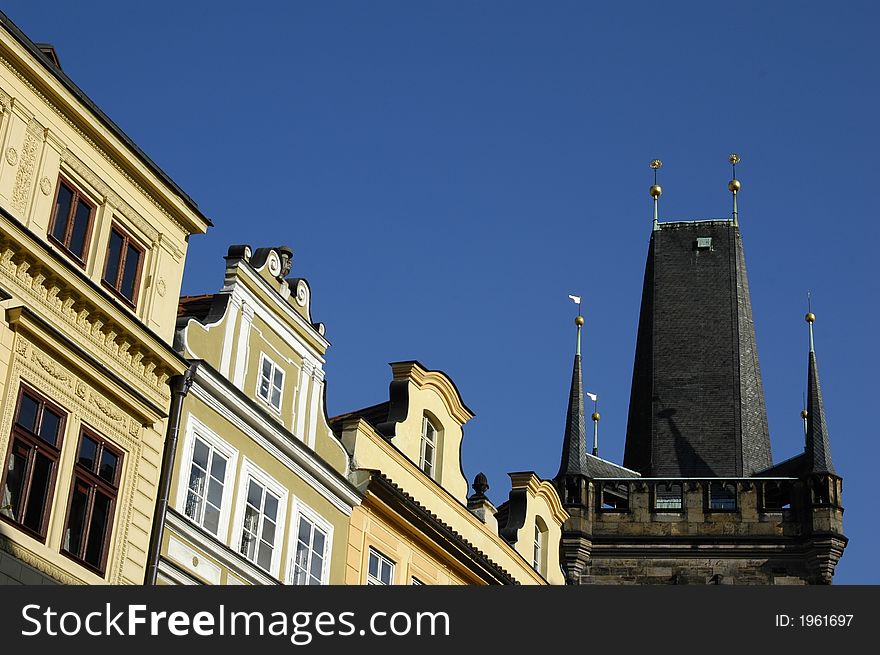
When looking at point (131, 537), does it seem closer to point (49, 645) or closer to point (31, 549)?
point (31, 549)

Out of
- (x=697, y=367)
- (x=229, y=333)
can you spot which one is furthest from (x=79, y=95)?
(x=697, y=367)

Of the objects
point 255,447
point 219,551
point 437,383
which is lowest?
point 219,551

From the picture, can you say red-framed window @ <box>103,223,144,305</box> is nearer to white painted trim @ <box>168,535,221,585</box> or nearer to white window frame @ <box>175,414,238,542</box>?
white window frame @ <box>175,414,238,542</box>

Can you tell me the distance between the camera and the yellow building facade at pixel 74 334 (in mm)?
18125

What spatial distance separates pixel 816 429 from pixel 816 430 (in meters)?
0.07

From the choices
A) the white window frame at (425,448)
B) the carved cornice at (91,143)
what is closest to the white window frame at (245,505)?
the carved cornice at (91,143)

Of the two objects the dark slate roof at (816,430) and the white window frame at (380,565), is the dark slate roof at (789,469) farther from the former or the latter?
the white window frame at (380,565)

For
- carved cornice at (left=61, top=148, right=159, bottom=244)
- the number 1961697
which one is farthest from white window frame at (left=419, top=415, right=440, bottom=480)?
the number 1961697

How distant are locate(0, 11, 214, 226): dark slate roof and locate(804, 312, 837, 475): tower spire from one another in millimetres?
26679

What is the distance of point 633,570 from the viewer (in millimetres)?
44469

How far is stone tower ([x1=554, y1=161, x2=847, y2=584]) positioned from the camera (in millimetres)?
44094

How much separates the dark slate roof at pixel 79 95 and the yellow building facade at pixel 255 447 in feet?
5.13

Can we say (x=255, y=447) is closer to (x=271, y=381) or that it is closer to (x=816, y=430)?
(x=271, y=381)

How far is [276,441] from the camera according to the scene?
23.0 metres
